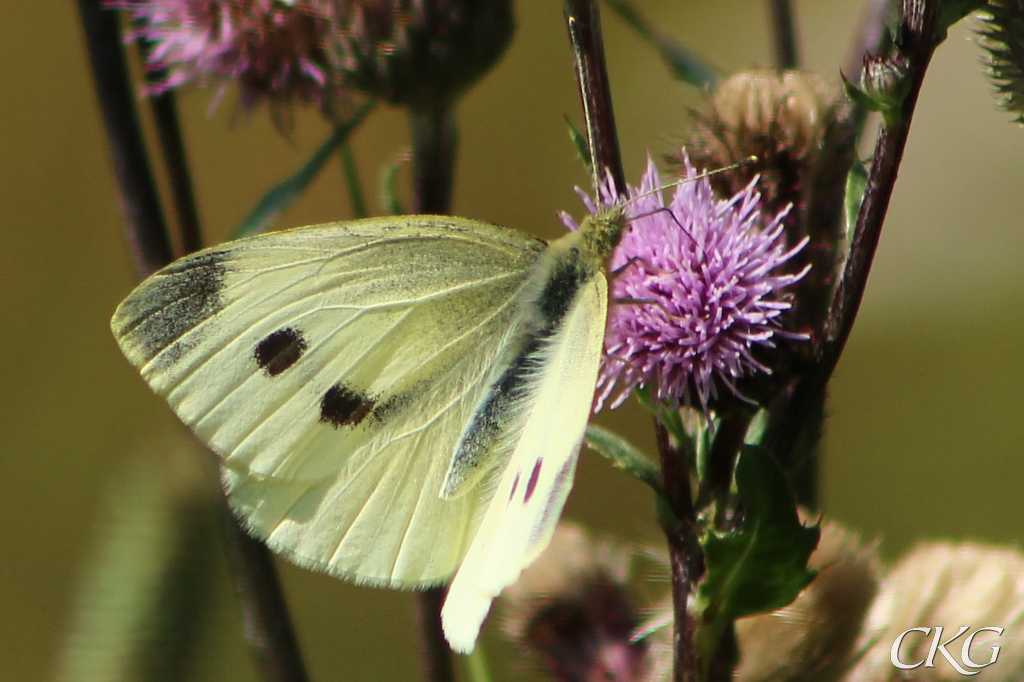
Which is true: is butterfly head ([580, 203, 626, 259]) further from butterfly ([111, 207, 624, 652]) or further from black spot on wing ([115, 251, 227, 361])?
black spot on wing ([115, 251, 227, 361])

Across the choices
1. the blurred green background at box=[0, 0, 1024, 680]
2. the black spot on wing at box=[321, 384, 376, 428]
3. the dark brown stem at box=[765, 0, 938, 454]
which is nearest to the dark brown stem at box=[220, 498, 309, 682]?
the black spot on wing at box=[321, 384, 376, 428]

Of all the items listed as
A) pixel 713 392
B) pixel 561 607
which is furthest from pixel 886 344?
pixel 713 392

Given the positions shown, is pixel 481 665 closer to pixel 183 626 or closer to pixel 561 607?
pixel 561 607

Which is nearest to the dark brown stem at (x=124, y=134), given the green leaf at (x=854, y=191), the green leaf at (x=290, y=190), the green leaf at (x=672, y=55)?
the green leaf at (x=290, y=190)

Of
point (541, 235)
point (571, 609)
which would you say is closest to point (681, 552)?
point (571, 609)

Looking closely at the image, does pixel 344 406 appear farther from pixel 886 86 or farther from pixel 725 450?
pixel 886 86

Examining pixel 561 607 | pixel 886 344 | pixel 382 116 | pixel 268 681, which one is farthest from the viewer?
pixel 886 344
